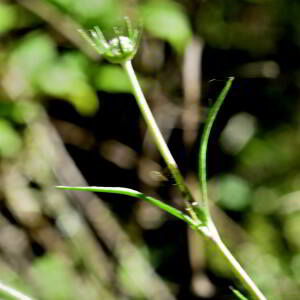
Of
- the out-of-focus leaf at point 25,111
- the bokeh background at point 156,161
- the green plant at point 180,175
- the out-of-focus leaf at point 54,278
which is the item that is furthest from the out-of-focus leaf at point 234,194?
the green plant at point 180,175

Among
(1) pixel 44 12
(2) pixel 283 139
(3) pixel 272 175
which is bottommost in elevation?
(3) pixel 272 175

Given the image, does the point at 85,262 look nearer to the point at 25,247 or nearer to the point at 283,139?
the point at 25,247

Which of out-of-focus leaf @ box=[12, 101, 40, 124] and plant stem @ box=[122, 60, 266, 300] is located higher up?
out-of-focus leaf @ box=[12, 101, 40, 124]

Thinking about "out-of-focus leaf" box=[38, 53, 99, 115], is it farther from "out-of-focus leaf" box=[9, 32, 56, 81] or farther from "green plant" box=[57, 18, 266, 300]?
"green plant" box=[57, 18, 266, 300]

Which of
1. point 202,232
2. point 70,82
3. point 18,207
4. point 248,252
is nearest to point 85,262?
point 18,207

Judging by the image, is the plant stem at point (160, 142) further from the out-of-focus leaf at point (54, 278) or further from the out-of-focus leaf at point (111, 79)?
the out-of-focus leaf at point (54, 278)

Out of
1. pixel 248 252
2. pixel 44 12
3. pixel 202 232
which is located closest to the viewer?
pixel 202 232

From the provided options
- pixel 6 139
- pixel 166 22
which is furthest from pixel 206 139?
pixel 6 139

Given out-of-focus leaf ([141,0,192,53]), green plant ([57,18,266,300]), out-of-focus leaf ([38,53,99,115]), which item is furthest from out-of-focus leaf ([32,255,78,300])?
green plant ([57,18,266,300])
